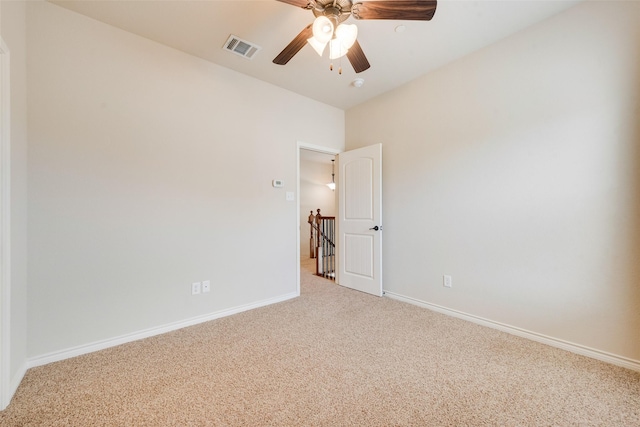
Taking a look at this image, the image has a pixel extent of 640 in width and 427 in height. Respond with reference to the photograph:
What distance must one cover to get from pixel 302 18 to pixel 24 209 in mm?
2502

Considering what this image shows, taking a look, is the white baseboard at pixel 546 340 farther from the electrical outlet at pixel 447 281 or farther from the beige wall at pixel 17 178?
the beige wall at pixel 17 178

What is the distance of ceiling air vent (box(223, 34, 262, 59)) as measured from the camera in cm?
232

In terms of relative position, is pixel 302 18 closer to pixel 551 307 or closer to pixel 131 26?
pixel 131 26

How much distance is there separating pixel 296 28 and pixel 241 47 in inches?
23.6

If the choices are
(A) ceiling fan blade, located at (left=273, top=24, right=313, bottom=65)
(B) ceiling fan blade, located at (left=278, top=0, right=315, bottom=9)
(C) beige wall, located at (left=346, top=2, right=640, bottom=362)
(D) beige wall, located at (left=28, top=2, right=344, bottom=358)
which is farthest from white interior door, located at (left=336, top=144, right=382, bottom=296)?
(B) ceiling fan blade, located at (left=278, top=0, right=315, bottom=9)

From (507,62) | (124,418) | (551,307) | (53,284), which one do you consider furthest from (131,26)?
(551,307)

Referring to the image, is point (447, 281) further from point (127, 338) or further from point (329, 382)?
point (127, 338)

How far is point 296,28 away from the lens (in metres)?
2.19

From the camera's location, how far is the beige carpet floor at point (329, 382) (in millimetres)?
1364

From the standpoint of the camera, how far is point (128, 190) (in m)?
2.19

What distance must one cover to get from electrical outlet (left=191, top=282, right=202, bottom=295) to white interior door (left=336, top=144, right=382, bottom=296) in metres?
1.99

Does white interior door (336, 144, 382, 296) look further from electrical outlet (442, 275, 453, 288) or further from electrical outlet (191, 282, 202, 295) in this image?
electrical outlet (191, 282, 202, 295)

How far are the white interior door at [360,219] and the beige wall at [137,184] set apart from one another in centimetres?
105

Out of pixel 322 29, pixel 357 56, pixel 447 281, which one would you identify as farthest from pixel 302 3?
pixel 447 281
